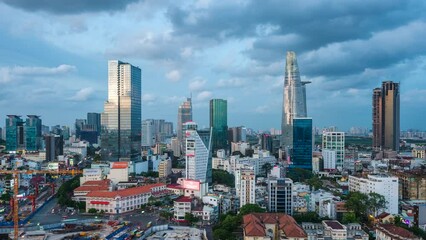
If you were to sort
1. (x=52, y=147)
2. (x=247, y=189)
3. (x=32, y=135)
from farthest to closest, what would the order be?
(x=32, y=135), (x=52, y=147), (x=247, y=189)

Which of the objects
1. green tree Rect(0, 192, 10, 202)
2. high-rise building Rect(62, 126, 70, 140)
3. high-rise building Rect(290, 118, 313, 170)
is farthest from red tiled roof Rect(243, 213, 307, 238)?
high-rise building Rect(62, 126, 70, 140)

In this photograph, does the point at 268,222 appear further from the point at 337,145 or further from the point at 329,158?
the point at 337,145

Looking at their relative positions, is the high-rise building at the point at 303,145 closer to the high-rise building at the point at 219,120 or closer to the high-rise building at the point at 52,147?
the high-rise building at the point at 219,120

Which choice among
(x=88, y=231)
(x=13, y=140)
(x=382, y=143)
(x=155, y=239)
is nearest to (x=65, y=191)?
(x=88, y=231)

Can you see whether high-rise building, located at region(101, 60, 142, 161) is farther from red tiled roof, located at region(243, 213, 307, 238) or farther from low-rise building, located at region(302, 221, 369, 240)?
low-rise building, located at region(302, 221, 369, 240)

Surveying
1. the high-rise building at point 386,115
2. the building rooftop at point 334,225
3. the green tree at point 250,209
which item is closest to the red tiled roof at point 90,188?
the green tree at point 250,209

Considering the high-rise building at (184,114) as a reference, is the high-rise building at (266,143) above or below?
below

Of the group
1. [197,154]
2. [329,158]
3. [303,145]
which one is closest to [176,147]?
[303,145]
